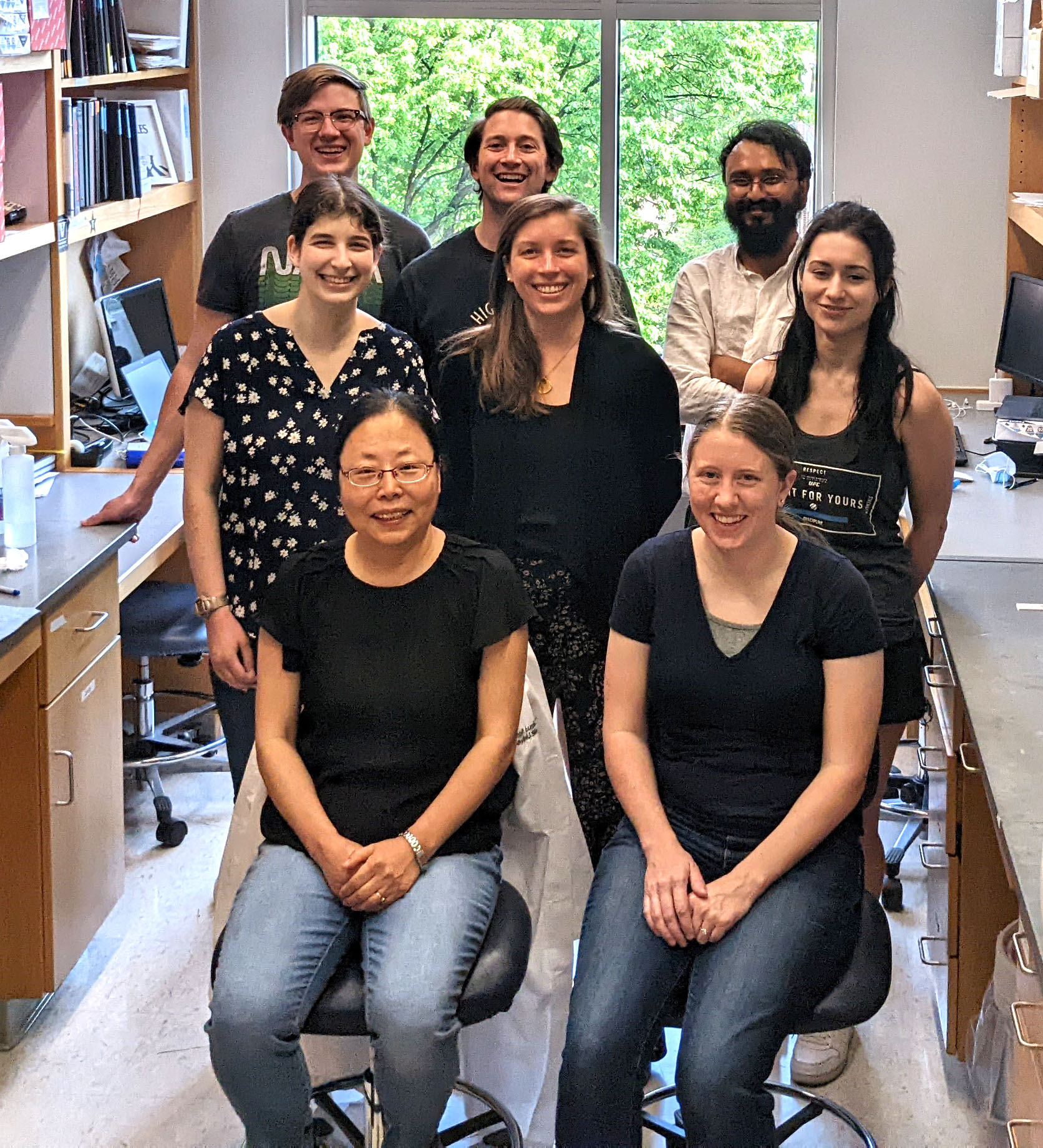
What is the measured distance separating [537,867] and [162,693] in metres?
2.04

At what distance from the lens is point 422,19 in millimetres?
4816

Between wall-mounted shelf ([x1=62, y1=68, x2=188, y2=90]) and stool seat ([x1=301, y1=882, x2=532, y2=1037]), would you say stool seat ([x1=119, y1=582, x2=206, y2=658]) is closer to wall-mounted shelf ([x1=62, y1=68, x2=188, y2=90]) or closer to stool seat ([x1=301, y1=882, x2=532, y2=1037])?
wall-mounted shelf ([x1=62, y1=68, x2=188, y2=90])

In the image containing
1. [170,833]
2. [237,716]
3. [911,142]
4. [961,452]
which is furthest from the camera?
[911,142]

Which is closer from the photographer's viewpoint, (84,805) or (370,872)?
(370,872)

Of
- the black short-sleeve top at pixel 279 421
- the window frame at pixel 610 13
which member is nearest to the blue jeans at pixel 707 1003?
the black short-sleeve top at pixel 279 421

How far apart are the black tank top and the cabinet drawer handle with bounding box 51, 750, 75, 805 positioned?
1295 millimetres

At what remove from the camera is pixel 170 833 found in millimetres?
3535

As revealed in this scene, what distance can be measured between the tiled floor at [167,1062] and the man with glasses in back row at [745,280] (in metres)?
1.19

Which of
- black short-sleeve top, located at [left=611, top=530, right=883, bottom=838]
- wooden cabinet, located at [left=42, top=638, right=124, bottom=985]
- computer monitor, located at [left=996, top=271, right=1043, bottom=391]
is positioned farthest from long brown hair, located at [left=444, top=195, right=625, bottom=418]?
computer monitor, located at [left=996, top=271, right=1043, bottom=391]

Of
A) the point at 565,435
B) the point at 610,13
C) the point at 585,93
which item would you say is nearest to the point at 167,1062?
the point at 565,435

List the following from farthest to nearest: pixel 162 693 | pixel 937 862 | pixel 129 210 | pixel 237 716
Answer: pixel 129 210
pixel 162 693
pixel 937 862
pixel 237 716

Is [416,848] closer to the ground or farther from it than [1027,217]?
closer to the ground

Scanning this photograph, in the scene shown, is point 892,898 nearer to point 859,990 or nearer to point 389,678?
point 859,990

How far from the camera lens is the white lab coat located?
2201 mm
